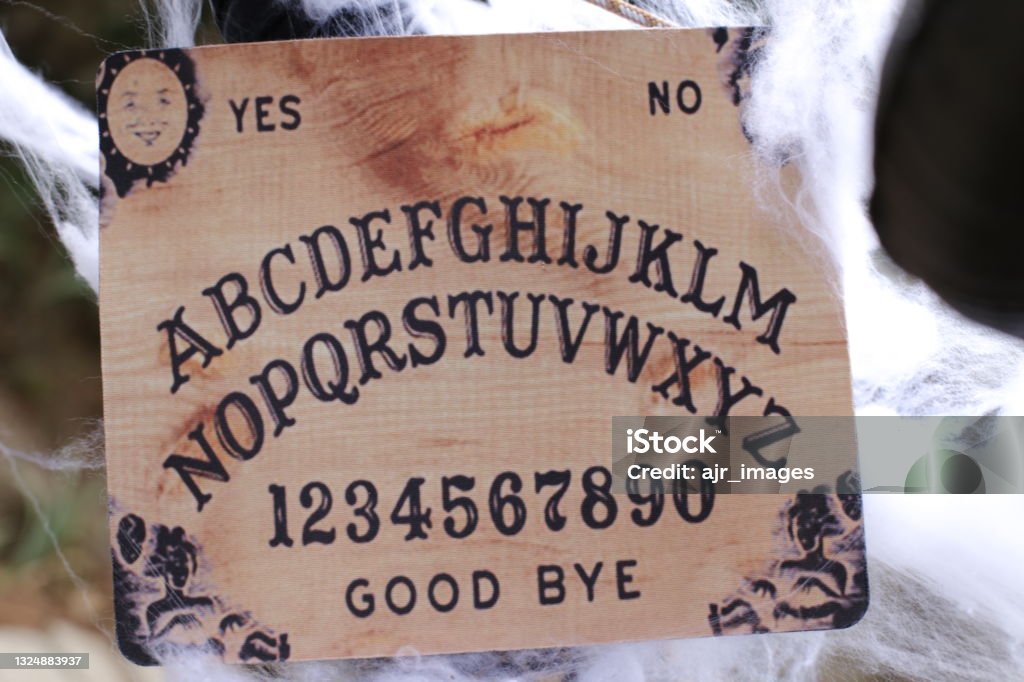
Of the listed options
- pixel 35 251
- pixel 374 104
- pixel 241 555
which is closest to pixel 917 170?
pixel 374 104

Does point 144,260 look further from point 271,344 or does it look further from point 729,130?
point 729,130

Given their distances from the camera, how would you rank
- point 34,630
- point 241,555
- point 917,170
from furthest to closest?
point 34,630 < point 241,555 < point 917,170

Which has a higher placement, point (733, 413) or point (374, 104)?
point (374, 104)

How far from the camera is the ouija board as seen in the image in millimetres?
729

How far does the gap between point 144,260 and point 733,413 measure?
1.60 feet

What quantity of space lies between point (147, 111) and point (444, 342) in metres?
0.30

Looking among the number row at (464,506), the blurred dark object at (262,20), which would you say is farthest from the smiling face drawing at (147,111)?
the number row at (464,506)

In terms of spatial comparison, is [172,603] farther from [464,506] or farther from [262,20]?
[262,20]

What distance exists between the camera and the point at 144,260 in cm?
74

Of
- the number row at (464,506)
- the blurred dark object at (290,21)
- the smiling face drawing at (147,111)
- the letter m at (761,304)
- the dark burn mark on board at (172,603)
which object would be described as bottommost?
the dark burn mark on board at (172,603)

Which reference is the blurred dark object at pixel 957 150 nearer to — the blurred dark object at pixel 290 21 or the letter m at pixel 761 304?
the letter m at pixel 761 304

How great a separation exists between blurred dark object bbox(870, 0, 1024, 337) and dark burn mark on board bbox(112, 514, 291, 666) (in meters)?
0.55

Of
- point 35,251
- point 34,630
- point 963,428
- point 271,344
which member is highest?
point 35,251

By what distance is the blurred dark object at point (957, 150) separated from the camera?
410mm
